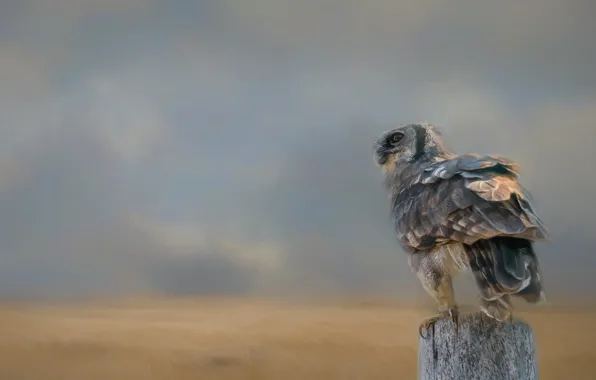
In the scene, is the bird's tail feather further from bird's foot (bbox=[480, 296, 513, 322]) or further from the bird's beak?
the bird's beak

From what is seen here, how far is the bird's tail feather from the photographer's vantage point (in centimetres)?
289

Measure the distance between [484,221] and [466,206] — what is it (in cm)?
20

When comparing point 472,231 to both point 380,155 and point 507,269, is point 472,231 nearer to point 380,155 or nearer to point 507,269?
point 507,269

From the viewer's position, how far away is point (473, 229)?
3.08 metres

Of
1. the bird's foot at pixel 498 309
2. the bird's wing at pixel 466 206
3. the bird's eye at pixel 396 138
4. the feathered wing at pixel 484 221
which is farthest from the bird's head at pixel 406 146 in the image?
the bird's foot at pixel 498 309

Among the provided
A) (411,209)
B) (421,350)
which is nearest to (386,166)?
(411,209)

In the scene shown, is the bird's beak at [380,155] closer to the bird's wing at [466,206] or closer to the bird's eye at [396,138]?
the bird's eye at [396,138]

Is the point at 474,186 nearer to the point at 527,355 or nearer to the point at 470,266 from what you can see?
the point at 470,266

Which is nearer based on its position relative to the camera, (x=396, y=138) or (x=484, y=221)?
(x=484, y=221)

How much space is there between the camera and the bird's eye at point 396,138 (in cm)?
481

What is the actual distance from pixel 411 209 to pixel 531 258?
94cm

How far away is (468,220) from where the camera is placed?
10.3 ft

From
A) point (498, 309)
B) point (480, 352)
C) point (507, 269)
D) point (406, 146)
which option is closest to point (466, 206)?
point (507, 269)

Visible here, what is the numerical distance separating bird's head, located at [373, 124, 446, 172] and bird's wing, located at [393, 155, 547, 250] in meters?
0.74
